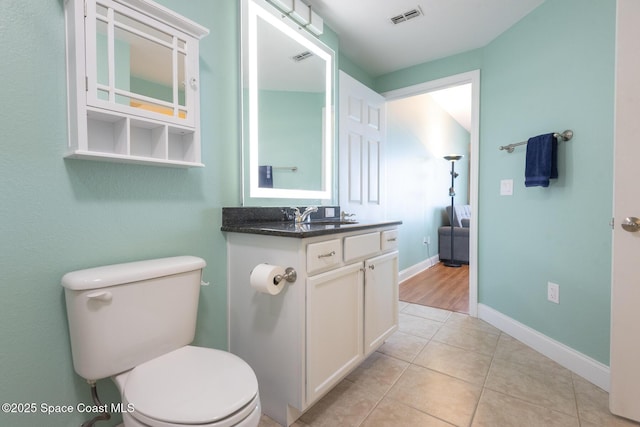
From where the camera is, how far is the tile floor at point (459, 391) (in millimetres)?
1357

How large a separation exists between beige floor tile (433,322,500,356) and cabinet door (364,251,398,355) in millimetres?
497

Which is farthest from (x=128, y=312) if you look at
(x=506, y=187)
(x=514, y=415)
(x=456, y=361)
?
(x=506, y=187)

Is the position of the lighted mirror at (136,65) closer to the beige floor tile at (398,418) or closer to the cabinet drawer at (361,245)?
the cabinet drawer at (361,245)

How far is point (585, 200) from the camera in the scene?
1.74 metres

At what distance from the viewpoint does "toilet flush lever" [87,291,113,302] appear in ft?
3.09

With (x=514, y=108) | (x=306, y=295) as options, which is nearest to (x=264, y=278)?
(x=306, y=295)

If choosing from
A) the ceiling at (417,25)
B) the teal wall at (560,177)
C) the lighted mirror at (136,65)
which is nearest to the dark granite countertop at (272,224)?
the lighted mirror at (136,65)

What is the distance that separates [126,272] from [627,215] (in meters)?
2.05

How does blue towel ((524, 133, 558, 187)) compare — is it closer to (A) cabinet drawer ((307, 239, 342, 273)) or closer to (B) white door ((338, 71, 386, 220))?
(B) white door ((338, 71, 386, 220))

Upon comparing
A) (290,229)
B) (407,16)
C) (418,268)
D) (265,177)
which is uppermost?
(407,16)

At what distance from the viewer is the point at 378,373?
5.70 feet

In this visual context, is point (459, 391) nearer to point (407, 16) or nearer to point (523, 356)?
point (523, 356)

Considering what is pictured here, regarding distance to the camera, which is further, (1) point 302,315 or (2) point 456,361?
(2) point 456,361

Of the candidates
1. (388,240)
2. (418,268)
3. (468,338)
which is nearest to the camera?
(388,240)
